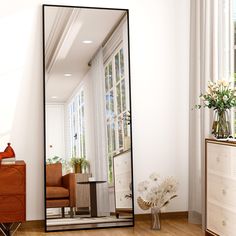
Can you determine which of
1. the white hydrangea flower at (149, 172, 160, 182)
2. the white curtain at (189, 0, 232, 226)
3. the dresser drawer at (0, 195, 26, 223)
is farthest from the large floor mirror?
the white curtain at (189, 0, 232, 226)

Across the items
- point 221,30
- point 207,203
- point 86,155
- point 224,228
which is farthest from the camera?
point 86,155

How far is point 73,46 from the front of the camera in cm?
518

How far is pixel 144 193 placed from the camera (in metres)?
5.38

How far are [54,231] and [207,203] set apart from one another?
1.54 m

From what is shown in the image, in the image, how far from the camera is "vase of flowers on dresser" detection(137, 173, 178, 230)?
5098mm

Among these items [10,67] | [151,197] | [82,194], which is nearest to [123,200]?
[151,197]

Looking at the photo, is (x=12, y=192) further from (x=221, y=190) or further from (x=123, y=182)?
(x=221, y=190)

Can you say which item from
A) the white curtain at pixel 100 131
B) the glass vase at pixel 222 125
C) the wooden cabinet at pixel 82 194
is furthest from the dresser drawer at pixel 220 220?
the wooden cabinet at pixel 82 194

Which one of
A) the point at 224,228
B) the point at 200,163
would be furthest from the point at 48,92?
the point at 224,228

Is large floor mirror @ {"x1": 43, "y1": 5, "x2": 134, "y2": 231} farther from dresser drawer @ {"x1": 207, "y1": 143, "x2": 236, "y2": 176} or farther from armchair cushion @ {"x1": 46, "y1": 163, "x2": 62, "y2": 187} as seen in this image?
dresser drawer @ {"x1": 207, "y1": 143, "x2": 236, "y2": 176}

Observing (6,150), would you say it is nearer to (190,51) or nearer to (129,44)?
(129,44)

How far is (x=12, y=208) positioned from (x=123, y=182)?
119 cm

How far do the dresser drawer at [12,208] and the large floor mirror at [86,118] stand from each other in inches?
16.9

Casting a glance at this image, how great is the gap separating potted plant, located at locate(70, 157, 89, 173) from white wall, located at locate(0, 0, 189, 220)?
1.04 ft
